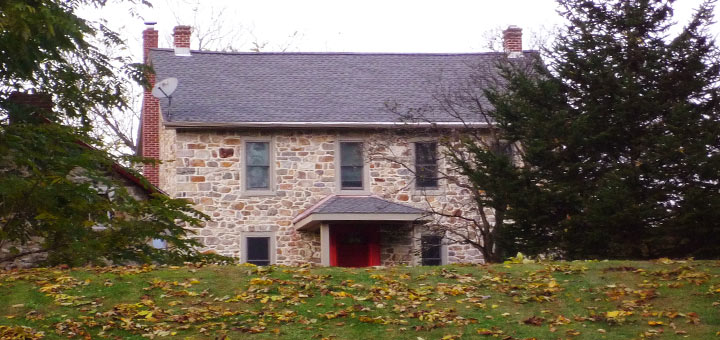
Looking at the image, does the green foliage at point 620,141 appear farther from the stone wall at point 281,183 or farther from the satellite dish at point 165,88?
the satellite dish at point 165,88

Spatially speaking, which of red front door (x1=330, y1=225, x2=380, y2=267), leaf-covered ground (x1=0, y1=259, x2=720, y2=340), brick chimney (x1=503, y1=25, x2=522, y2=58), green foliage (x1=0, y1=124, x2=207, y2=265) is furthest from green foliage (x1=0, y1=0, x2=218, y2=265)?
brick chimney (x1=503, y1=25, x2=522, y2=58)

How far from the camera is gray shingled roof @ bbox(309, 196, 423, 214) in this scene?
72.6 feet

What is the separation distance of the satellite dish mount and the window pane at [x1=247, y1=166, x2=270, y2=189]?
2.50 meters

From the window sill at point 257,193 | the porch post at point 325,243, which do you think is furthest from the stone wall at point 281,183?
the porch post at point 325,243

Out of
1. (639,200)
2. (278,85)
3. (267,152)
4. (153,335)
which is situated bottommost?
(153,335)

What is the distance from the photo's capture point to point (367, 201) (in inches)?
902

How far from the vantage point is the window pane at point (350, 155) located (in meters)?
23.6

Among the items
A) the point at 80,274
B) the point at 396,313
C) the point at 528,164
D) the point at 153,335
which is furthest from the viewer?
the point at 528,164

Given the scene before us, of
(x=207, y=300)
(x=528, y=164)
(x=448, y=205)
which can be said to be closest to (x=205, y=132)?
(x=448, y=205)

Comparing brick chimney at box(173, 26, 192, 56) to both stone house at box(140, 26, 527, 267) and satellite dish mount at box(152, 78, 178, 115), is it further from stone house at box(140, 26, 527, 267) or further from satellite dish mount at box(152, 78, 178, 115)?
satellite dish mount at box(152, 78, 178, 115)

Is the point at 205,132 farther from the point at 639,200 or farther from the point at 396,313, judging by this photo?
the point at 396,313

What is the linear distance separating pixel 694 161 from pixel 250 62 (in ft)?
47.3

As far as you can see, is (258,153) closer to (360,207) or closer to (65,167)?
(360,207)

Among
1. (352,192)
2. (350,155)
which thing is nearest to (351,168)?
(350,155)
